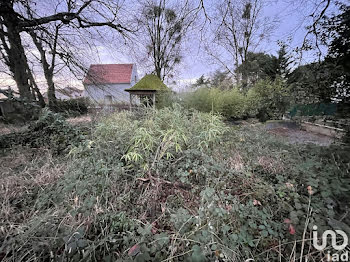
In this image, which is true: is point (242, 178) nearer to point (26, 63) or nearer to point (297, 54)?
point (297, 54)

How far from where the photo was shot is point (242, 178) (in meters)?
1.47

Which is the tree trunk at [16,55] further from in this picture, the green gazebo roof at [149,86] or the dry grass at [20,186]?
the green gazebo roof at [149,86]

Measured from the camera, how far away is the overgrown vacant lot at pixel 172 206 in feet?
2.77

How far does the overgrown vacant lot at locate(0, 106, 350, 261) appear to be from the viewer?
84 cm

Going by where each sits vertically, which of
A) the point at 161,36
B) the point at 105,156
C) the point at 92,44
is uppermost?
the point at 161,36

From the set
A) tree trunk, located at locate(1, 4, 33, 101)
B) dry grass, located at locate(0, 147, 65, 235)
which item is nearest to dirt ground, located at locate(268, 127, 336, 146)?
dry grass, located at locate(0, 147, 65, 235)

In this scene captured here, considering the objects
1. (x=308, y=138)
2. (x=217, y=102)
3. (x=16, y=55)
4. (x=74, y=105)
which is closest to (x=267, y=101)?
(x=217, y=102)

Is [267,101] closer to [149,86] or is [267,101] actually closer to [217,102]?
[217,102]

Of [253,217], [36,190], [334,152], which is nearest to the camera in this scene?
[253,217]

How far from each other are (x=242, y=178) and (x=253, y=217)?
43cm

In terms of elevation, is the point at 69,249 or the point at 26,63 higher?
the point at 26,63

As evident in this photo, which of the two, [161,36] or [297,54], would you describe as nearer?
[297,54]

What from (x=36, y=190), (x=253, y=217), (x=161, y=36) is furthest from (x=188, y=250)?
(x=161, y=36)

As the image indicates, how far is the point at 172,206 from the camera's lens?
4.14ft
